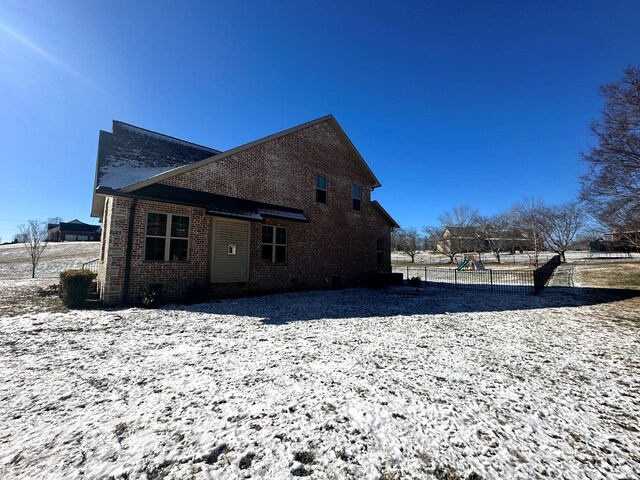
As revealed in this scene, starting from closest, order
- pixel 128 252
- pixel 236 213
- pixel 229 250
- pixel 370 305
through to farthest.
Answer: pixel 128 252 < pixel 370 305 < pixel 236 213 < pixel 229 250

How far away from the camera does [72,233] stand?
204ft

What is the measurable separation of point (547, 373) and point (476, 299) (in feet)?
25.7

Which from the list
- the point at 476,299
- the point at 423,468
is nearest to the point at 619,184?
the point at 476,299

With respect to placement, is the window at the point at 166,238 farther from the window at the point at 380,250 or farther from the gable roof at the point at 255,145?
the window at the point at 380,250

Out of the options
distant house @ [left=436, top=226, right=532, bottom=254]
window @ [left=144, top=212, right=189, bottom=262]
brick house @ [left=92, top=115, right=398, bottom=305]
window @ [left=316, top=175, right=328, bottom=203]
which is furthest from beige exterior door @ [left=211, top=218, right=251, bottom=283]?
distant house @ [left=436, top=226, right=532, bottom=254]

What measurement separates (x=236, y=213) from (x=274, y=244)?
2.73 m

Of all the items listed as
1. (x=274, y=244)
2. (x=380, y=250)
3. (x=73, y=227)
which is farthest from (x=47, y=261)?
(x=73, y=227)

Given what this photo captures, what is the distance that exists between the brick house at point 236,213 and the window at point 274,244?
0.05m

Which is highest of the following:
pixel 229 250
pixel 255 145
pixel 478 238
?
pixel 255 145

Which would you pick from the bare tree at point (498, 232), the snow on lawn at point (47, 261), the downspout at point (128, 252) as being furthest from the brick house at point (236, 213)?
the bare tree at point (498, 232)

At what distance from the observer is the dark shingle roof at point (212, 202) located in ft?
28.9

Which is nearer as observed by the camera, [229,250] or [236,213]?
[236,213]

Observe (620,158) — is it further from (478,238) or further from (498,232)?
(498,232)

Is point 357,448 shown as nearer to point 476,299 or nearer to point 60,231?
point 476,299
